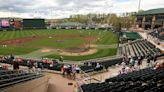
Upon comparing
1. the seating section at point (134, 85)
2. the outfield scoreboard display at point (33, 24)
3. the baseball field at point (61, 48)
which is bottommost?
the baseball field at point (61, 48)

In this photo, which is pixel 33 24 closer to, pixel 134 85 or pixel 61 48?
pixel 61 48

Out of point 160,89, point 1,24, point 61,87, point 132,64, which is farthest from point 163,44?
point 1,24

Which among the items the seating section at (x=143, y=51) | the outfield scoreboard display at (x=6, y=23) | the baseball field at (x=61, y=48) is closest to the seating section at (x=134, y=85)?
the seating section at (x=143, y=51)

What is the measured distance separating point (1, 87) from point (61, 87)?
9107mm

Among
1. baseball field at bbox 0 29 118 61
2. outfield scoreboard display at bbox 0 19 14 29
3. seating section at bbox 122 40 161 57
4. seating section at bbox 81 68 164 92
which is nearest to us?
seating section at bbox 81 68 164 92

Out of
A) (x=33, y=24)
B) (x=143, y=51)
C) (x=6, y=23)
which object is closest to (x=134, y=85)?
(x=143, y=51)

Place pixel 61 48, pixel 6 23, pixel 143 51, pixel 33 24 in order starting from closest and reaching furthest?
pixel 143 51 → pixel 61 48 → pixel 6 23 → pixel 33 24

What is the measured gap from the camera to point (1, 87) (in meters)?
7.06

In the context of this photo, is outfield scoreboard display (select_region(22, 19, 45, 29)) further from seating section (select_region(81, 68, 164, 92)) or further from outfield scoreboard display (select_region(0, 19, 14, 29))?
seating section (select_region(81, 68, 164, 92))

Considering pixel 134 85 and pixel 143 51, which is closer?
pixel 134 85

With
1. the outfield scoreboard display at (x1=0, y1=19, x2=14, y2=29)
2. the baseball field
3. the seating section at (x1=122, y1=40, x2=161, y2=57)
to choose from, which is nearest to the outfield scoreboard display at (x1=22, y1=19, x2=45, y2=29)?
the outfield scoreboard display at (x1=0, y1=19, x2=14, y2=29)

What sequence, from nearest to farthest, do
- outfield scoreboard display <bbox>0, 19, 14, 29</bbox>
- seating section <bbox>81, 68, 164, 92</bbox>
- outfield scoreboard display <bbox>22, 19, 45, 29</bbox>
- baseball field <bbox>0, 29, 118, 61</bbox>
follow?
seating section <bbox>81, 68, 164, 92</bbox> < baseball field <bbox>0, 29, 118, 61</bbox> < outfield scoreboard display <bbox>0, 19, 14, 29</bbox> < outfield scoreboard display <bbox>22, 19, 45, 29</bbox>

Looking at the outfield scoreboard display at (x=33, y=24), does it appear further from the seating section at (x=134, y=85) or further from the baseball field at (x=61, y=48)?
the seating section at (x=134, y=85)

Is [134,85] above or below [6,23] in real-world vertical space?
below
